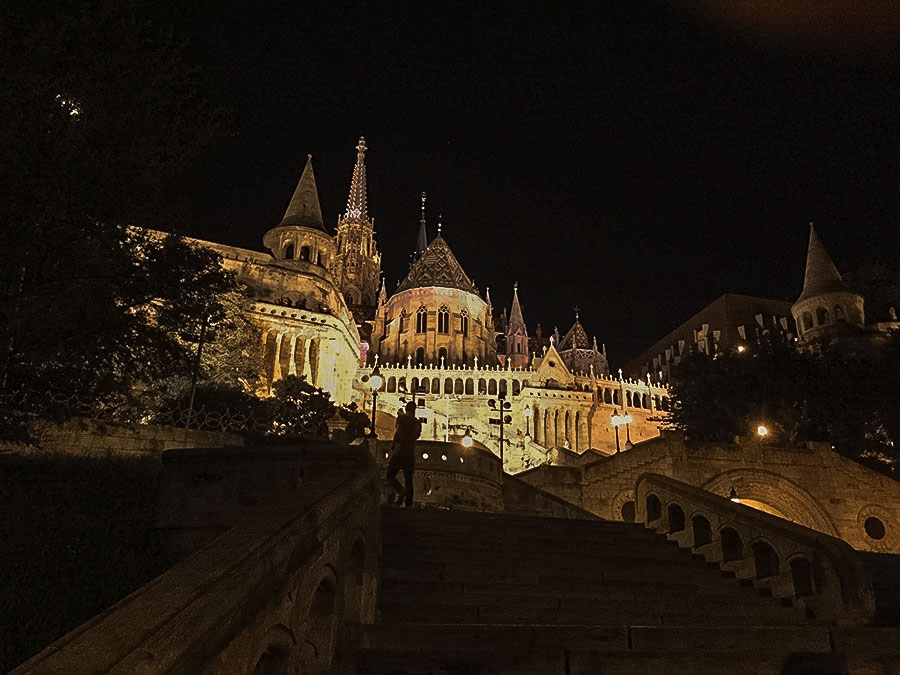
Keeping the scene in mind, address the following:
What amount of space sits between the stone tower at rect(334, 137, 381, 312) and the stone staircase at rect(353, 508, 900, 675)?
7447 cm

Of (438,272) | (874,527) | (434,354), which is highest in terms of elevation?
(438,272)

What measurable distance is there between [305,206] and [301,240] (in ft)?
14.0

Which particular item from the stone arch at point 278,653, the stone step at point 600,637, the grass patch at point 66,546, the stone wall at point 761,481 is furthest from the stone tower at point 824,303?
the stone arch at point 278,653

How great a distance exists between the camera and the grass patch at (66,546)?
555cm

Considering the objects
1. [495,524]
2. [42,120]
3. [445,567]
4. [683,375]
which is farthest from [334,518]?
[683,375]

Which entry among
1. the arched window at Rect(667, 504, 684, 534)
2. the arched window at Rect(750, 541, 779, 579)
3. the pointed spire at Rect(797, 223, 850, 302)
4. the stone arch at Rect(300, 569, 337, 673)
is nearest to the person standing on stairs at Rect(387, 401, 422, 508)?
the arched window at Rect(667, 504, 684, 534)

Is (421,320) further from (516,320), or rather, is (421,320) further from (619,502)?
(619,502)

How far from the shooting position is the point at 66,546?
23.4 feet

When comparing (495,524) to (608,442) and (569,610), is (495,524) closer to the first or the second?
(569,610)

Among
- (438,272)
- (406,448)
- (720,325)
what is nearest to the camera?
(406,448)

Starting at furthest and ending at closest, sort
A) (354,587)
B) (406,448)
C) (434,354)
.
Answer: (434,354)
(406,448)
(354,587)

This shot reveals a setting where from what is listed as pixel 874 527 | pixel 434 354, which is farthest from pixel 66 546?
pixel 434 354

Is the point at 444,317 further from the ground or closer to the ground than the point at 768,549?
further from the ground

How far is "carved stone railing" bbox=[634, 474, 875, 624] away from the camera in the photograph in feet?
22.8
